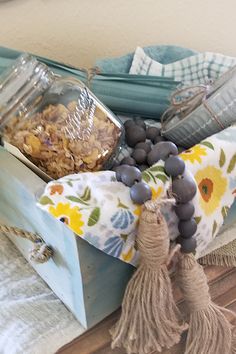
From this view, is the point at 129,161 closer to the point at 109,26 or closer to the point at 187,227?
the point at 187,227

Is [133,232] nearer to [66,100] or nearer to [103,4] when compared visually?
[66,100]

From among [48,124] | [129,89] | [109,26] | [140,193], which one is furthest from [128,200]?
[109,26]

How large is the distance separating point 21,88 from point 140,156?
0.14m

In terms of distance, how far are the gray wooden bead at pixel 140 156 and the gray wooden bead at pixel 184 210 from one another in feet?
0.31

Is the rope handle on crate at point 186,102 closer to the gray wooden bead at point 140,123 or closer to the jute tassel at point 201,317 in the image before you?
the gray wooden bead at point 140,123

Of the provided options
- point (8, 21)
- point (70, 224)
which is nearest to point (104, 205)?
point (70, 224)

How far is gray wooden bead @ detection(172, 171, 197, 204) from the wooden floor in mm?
123

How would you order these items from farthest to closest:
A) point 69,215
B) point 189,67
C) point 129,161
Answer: point 189,67
point 129,161
point 69,215

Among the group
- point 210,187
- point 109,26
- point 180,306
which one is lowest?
point 180,306

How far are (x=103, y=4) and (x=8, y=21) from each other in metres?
0.16

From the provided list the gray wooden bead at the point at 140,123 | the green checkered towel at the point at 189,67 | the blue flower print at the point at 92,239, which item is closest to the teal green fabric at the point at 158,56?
the green checkered towel at the point at 189,67

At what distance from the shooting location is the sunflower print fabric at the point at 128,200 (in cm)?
36

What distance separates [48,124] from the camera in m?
0.45

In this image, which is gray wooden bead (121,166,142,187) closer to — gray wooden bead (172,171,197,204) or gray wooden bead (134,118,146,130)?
gray wooden bead (172,171,197,204)
